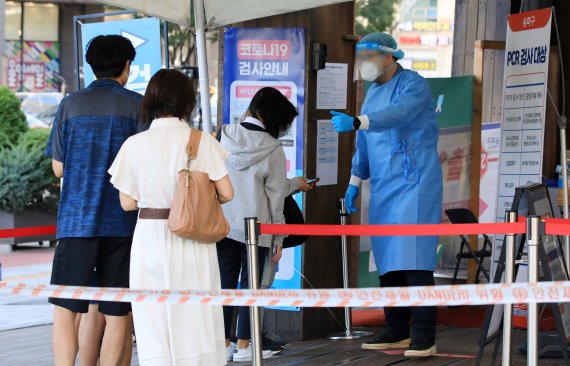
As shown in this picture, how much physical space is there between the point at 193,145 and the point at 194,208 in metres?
0.32

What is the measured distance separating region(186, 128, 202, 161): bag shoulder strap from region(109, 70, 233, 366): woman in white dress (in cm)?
2

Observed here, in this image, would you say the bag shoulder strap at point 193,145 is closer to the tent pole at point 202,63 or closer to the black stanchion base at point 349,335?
the tent pole at point 202,63

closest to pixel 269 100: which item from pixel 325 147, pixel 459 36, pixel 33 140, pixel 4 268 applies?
pixel 325 147

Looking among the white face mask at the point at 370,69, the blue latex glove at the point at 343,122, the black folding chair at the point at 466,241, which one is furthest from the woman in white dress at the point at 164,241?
the black folding chair at the point at 466,241

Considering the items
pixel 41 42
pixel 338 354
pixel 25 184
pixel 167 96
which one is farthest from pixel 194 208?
pixel 41 42

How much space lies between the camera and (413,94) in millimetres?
6496

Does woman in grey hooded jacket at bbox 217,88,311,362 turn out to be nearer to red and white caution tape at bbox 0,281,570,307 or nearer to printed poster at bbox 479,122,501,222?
red and white caution tape at bbox 0,281,570,307

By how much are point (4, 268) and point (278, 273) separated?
5179 mm

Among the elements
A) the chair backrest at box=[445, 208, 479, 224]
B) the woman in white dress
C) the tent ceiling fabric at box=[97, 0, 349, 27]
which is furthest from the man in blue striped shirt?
the chair backrest at box=[445, 208, 479, 224]

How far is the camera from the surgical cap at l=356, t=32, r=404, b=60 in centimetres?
667

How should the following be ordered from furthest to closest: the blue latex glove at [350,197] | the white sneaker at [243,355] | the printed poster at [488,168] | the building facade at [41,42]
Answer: the building facade at [41,42] < the printed poster at [488,168] < the blue latex glove at [350,197] < the white sneaker at [243,355]

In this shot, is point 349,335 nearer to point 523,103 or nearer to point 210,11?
point 523,103

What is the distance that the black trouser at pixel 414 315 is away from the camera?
6582 mm

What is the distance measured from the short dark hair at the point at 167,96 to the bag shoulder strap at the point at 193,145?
0.41 feet
